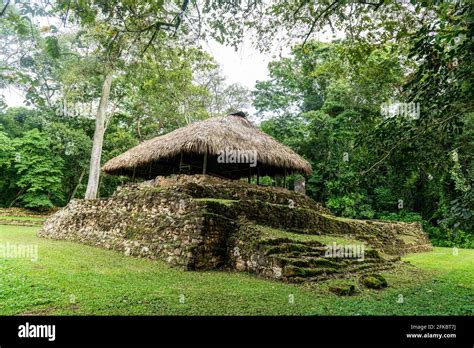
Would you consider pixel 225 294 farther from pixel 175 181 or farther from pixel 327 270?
pixel 175 181

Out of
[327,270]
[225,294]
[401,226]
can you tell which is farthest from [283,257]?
[401,226]

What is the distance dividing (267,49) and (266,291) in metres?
4.45

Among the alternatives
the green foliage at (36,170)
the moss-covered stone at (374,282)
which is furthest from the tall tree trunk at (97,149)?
the moss-covered stone at (374,282)

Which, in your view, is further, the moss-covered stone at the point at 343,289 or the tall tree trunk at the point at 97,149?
the tall tree trunk at the point at 97,149

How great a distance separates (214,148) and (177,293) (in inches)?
226

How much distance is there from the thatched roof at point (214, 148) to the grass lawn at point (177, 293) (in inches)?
167

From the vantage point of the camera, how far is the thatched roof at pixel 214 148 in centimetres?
1006

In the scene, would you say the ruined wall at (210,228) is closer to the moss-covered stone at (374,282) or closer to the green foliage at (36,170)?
the moss-covered stone at (374,282)

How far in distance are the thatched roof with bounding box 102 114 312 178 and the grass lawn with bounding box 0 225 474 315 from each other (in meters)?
4.23

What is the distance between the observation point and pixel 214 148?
9820mm

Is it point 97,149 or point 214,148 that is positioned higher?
point 97,149

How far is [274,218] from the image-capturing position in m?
8.52

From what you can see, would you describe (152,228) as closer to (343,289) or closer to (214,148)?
(214,148)

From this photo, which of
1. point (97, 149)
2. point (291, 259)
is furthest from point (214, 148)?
point (97, 149)
